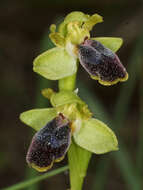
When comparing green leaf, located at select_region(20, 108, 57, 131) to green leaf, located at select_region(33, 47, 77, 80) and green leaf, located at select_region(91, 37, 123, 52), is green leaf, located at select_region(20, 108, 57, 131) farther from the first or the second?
green leaf, located at select_region(91, 37, 123, 52)

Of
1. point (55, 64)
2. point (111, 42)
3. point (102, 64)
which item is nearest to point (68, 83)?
point (55, 64)

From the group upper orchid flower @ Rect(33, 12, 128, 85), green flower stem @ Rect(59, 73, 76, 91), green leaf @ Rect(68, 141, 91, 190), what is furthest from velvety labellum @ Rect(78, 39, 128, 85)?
green leaf @ Rect(68, 141, 91, 190)

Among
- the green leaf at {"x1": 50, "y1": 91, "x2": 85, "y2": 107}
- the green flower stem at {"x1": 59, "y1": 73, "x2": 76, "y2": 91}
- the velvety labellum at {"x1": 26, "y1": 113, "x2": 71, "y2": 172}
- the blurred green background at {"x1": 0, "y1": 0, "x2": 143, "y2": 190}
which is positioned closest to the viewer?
the velvety labellum at {"x1": 26, "y1": 113, "x2": 71, "y2": 172}

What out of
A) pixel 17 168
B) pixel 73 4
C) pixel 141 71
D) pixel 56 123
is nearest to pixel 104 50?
pixel 56 123

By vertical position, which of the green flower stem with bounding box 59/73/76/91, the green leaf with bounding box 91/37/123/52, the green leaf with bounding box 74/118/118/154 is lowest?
the green leaf with bounding box 74/118/118/154

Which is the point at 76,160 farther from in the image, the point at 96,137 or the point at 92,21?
the point at 92,21

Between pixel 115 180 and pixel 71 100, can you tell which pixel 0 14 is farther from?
pixel 71 100

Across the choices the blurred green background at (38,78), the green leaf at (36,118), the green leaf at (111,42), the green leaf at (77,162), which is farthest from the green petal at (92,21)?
the blurred green background at (38,78)
